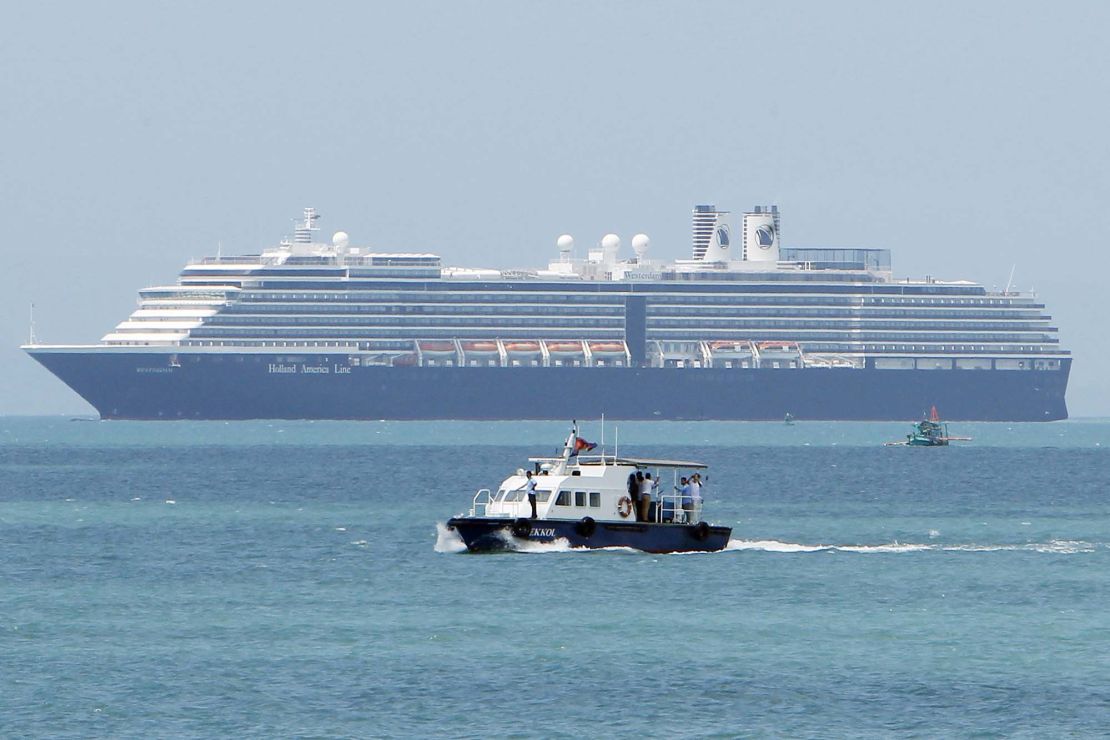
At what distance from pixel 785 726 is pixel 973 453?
8782 centimetres

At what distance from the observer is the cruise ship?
151m

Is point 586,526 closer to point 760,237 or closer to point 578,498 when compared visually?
point 578,498

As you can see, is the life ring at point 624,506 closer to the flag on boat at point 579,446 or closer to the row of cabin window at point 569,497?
the row of cabin window at point 569,497

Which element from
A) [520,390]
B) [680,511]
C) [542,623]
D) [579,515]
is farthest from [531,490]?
[520,390]

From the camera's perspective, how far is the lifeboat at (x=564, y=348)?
157250 millimetres

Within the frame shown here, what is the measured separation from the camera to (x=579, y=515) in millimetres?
46250

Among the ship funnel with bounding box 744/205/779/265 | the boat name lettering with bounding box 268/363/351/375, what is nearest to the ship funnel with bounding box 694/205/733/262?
the ship funnel with bounding box 744/205/779/265

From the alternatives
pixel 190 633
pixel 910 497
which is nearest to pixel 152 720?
pixel 190 633

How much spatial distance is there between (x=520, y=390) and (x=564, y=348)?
5.34m

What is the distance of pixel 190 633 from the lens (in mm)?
35406

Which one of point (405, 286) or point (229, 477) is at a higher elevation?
point (405, 286)

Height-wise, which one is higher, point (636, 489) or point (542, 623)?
point (636, 489)

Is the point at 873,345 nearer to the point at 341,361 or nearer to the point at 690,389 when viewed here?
the point at 690,389

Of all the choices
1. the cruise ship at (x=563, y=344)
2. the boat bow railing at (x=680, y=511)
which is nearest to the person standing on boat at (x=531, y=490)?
the boat bow railing at (x=680, y=511)
